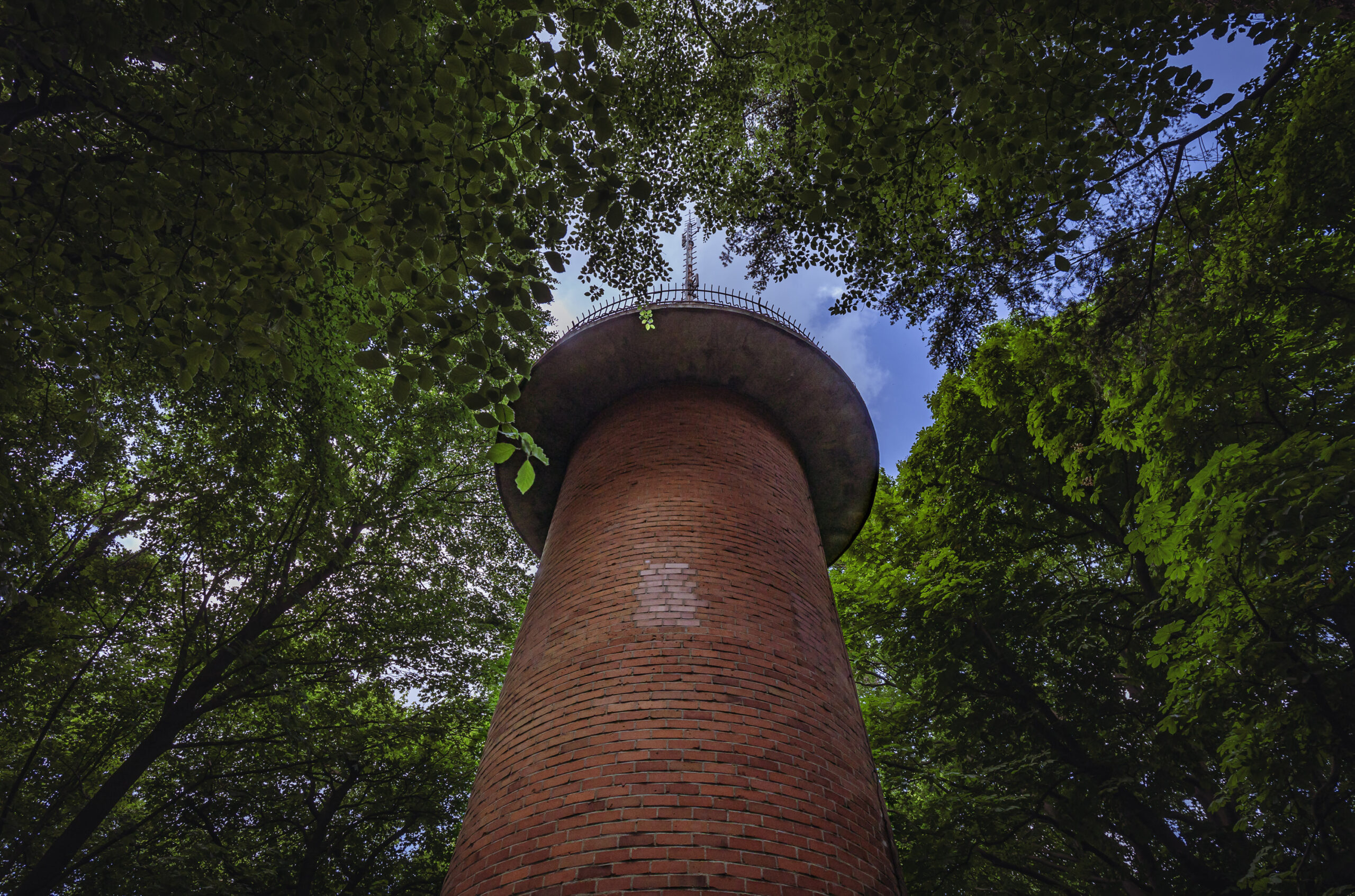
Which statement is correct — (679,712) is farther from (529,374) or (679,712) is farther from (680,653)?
(529,374)

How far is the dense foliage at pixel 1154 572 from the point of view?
541cm

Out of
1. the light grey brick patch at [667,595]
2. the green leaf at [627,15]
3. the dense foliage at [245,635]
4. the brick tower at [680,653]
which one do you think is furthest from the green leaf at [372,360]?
the dense foliage at [245,635]

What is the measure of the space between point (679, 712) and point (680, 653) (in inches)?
19.6

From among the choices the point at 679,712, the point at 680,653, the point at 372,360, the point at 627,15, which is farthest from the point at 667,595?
the point at 627,15

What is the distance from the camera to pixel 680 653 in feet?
16.6

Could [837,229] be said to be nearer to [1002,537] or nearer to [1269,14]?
[1269,14]

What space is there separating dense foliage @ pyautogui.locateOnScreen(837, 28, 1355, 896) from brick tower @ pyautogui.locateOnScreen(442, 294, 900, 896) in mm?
2755

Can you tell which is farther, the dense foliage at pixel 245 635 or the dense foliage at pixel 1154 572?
the dense foliage at pixel 245 635

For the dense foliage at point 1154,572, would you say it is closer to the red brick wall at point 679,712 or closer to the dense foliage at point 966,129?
the dense foliage at point 966,129

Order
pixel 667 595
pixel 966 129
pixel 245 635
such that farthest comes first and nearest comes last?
pixel 245 635, pixel 667 595, pixel 966 129

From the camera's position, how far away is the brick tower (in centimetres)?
410

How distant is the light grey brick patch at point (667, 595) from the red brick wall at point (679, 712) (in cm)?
1

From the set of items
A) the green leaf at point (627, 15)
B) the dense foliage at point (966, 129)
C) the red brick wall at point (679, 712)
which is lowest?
the red brick wall at point (679, 712)

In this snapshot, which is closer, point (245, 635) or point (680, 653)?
point (680, 653)
